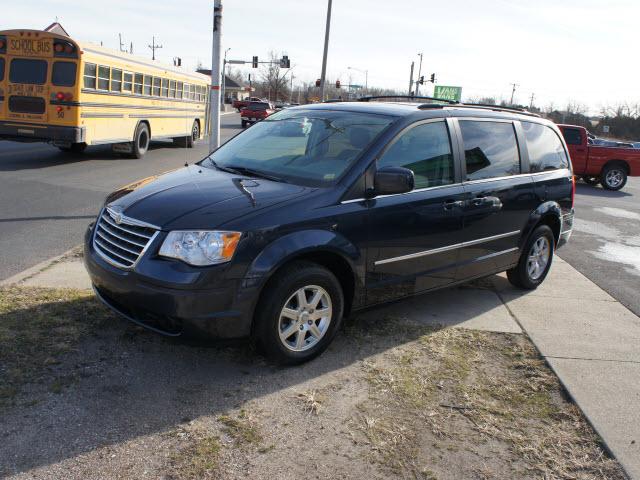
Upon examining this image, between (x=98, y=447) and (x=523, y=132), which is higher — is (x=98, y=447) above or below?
below

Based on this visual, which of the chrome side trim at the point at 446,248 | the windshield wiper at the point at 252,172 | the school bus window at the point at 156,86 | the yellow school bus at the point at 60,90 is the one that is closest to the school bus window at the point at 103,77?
the yellow school bus at the point at 60,90

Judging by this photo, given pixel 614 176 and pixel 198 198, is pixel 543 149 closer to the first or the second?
pixel 198 198

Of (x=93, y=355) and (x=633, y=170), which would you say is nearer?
(x=93, y=355)

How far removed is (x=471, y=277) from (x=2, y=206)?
7.11 meters

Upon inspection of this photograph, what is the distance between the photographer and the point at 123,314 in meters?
3.81

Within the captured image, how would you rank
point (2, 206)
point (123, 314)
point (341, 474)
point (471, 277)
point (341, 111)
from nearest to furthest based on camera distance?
point (341, 474) < point (123, 314) < point (341, 111) < point (471, 277) < point (2, 206)

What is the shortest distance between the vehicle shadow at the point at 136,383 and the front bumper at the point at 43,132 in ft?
29.8

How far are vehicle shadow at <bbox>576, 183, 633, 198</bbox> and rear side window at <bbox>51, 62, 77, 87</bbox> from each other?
13895 millimetres

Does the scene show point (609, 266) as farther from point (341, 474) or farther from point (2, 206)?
point (2, 206)

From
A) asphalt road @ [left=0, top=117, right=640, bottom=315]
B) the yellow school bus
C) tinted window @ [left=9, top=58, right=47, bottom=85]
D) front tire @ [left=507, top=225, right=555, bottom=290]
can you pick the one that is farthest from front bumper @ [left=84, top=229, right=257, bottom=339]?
tinted window @ [left=9, top=58, right=47, bottom=85]

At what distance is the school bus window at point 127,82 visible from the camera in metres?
14.9

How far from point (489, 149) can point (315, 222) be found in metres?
2.28

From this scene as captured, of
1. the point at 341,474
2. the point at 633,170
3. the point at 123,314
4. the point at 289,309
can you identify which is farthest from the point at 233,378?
the point at 633,170

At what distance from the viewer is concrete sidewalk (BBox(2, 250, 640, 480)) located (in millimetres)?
3750
